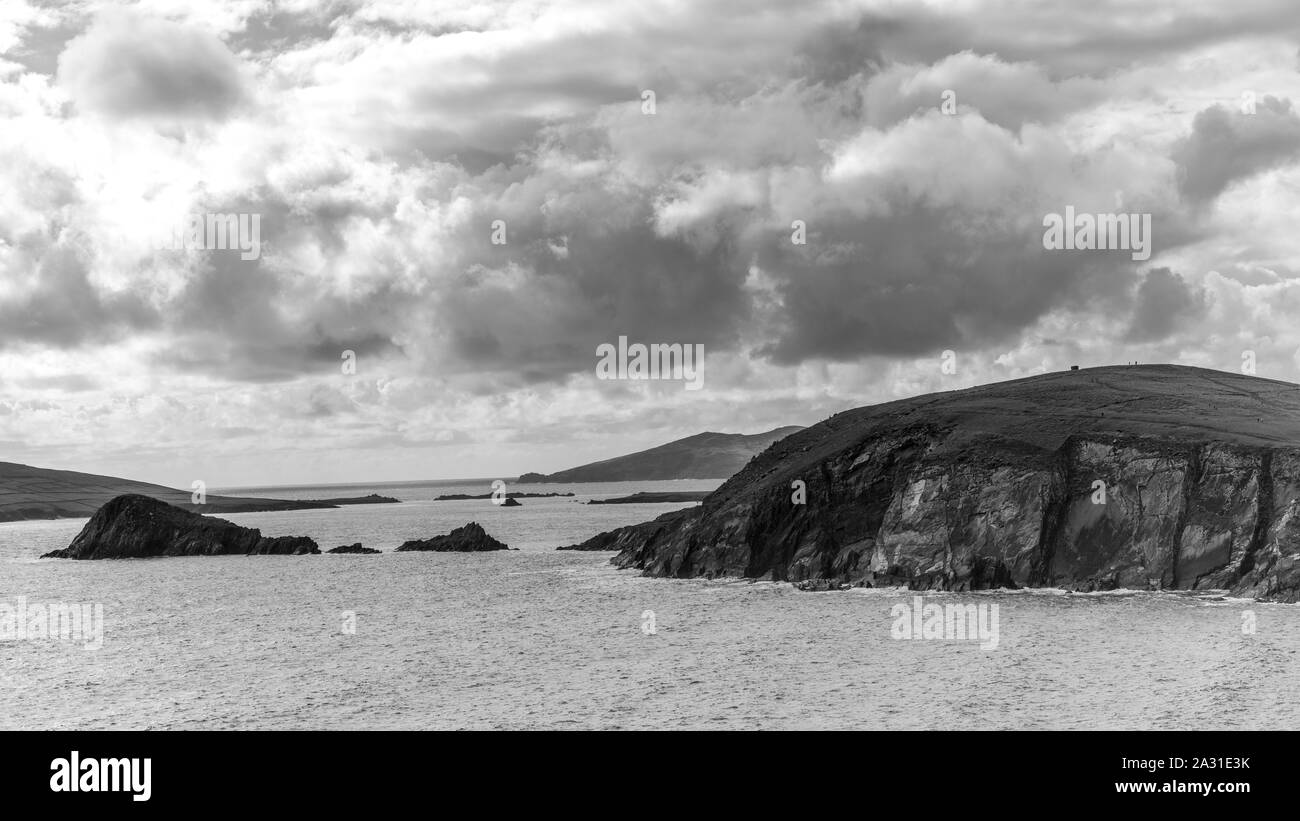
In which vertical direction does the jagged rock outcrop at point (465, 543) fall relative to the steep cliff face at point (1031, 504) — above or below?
below

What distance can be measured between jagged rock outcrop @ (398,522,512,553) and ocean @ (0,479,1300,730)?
1831 inches

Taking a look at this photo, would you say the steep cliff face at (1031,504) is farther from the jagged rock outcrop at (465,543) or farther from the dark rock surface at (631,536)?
the jagged rock outcrop at (465,543)

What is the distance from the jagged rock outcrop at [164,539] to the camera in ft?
476

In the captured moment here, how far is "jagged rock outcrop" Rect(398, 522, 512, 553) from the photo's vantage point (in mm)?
143500

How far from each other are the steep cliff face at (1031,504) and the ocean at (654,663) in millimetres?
4356

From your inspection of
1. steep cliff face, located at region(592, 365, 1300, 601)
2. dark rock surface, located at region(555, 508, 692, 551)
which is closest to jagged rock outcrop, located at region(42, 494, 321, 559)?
dark rock surface, located at region(555, 508, 692, 551)

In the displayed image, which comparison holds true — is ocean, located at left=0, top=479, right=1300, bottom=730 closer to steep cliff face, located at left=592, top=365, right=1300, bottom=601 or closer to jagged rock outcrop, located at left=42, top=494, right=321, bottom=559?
steep cliff face, located at left=592, top=365, right=1300, bottom=601

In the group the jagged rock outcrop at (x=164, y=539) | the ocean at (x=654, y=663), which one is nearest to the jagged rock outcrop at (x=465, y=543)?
the jagged rock outcrop at (x=164, y=539)

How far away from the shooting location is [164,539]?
14712cm

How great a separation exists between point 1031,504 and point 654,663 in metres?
42.7

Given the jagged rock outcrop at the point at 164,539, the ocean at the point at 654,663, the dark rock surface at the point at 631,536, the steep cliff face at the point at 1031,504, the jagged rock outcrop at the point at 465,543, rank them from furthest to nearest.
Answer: the jagged rock outcrop at the point at 164,539, the jagged rock outcrop at the point at 465,543, the dark rock surface at the point at 631,536, the steep cliff face at the point at 1031,504, the ocean at the point at 654,663

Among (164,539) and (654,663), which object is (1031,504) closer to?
(654,663)

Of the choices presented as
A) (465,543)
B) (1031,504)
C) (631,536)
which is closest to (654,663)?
(1031,504)
